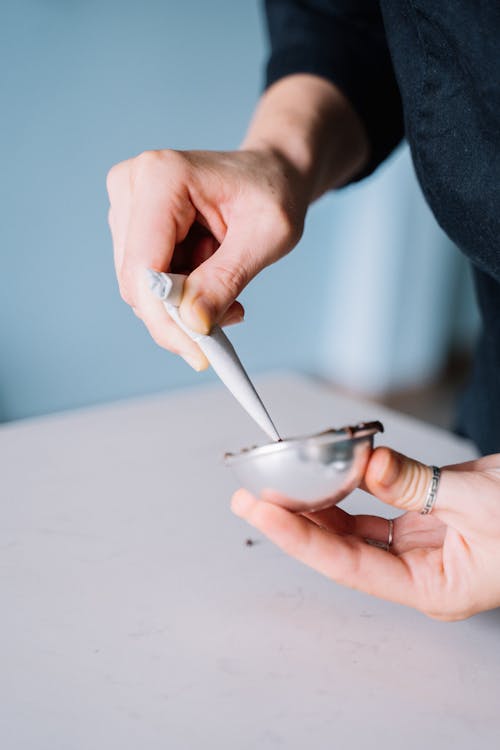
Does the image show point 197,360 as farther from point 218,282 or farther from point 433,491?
point 433,491

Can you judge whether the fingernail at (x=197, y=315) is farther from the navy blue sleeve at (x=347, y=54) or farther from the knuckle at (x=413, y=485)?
the navy blue sleeve at (x=347, y=54)

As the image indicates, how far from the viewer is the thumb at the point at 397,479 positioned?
0.46 m

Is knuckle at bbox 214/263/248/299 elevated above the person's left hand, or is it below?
above

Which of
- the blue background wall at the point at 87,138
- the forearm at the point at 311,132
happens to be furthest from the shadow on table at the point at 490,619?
the blue background wall at the point at 87,138

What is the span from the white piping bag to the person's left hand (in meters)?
0.09

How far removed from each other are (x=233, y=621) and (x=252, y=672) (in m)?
0.05

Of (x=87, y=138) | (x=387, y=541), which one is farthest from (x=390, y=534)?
(x=87, y=138)

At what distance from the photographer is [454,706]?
1.51 feet

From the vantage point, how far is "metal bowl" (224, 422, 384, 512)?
442 millimetres

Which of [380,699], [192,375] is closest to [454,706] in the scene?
[380,699]

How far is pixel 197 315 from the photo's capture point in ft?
1.68

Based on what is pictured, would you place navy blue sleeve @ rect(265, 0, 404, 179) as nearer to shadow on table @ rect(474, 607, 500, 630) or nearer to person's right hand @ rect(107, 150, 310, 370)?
person's right hand @ rect(107, 150, 310, 370)

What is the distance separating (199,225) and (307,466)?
11.6 inches

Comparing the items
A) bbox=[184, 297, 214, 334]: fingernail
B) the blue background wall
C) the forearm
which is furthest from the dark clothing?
the blue background wall
